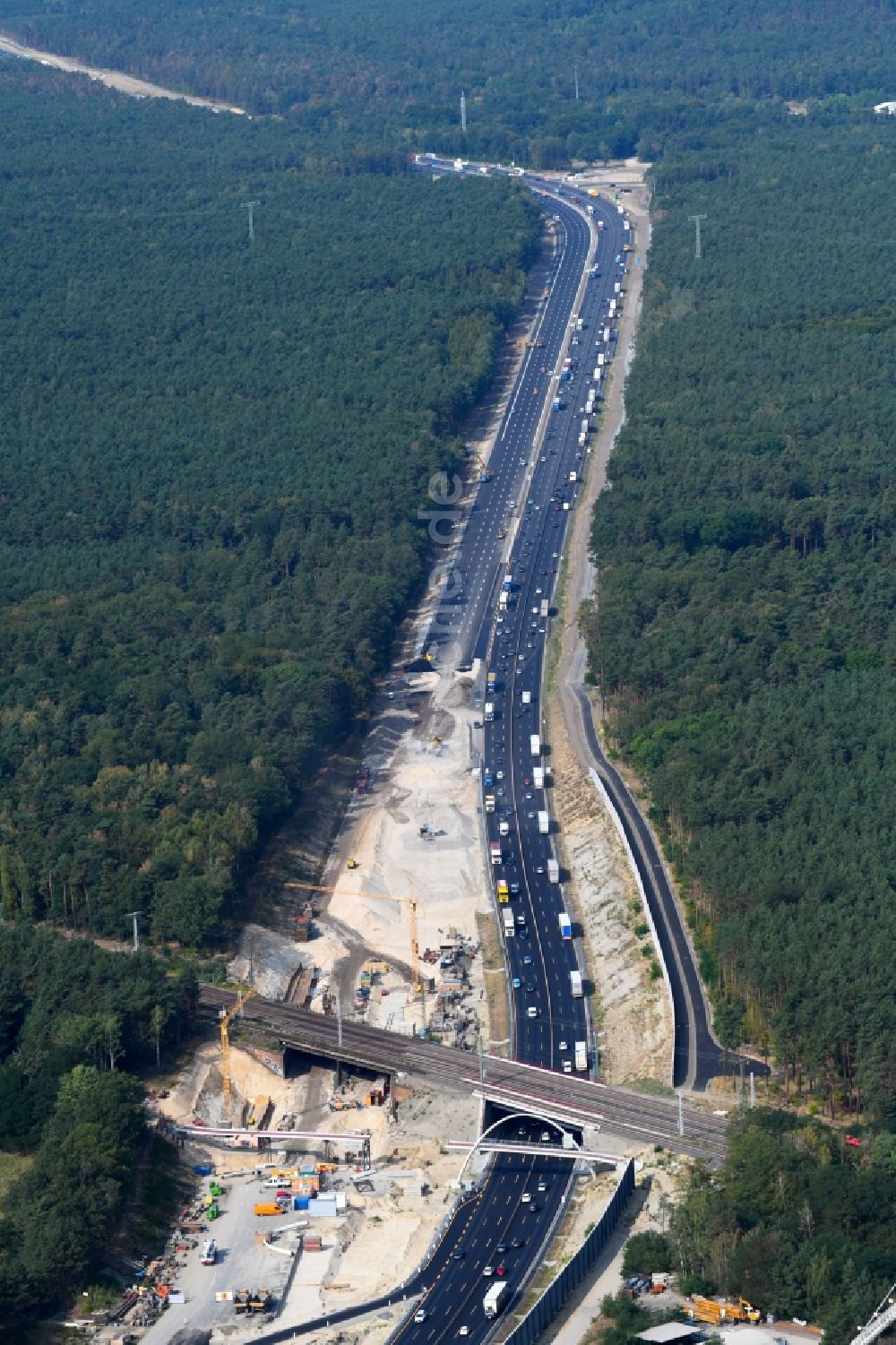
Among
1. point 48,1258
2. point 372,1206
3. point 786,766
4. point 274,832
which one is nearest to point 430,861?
point 274,832

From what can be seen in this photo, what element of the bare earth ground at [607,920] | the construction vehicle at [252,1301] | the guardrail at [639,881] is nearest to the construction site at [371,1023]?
the construction vehicle at [252,1301]

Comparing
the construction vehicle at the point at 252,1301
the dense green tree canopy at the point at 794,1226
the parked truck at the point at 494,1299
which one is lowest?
the construction vehicle at the point at 252,1301

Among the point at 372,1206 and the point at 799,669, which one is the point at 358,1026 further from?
the point at 799,669

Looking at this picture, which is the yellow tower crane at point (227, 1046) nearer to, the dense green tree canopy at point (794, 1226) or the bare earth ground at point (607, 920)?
the bare earth ground at point (607, 920)

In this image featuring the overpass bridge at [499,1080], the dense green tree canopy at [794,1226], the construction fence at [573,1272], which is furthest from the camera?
the overpass bridge at [499,1080]

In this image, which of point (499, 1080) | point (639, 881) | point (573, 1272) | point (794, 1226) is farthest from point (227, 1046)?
point (794, 1226)

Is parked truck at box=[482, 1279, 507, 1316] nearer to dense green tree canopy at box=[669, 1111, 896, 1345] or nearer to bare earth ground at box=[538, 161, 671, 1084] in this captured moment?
dense green tree canopy at box=[669, 1111, 896, 1345]
